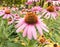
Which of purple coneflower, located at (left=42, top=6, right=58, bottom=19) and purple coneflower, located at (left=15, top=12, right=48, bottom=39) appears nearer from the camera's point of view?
purple coneflower, located at (left=15, top=12, right=48, bottom=39)

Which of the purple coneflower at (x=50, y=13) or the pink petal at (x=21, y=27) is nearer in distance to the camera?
the pink petal at (x=21, y=27)

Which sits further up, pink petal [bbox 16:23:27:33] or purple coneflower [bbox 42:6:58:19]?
pink petal [bbox 16:23:27:33]

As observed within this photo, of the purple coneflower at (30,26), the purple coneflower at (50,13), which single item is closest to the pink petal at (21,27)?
the purple coneflower at (30,26)

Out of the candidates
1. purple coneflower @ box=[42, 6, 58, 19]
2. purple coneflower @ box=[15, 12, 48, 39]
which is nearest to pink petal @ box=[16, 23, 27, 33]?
purple coneflower @ box=[15, 12, 48, 39]

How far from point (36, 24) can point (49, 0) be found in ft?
3.43

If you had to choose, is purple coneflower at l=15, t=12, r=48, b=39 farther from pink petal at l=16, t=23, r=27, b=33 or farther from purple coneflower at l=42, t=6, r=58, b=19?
purple coneflower at l=42, t=6, r=58, b=19

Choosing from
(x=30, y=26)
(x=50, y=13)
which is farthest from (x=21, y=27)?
(x=50, y=13)

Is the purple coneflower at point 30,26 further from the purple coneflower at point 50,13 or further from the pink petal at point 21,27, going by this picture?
the purple coneflower at point 50,13

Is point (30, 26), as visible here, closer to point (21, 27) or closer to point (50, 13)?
point (21, 27)

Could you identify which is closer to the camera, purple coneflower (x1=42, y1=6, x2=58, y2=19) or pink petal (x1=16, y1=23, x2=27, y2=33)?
pink petal (x1=16, y1=23, x2=27, y2=33)

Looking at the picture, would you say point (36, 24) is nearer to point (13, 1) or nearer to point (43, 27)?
point (43, 27)

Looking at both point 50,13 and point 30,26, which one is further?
point 50,13

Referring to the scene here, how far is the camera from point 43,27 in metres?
1.17

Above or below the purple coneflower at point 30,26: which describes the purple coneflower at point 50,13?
below
